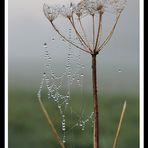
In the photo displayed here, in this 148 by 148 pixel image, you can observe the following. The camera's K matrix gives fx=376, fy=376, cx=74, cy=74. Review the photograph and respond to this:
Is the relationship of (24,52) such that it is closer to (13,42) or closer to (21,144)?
(13,42)

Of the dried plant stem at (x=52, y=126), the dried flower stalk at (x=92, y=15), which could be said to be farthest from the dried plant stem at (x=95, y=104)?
the dried plant stem at (x=52, y=126)

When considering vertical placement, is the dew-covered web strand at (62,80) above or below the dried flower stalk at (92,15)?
below

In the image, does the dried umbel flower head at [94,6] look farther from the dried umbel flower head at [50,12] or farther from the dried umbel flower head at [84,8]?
the dried umbel flower head at [50,12]

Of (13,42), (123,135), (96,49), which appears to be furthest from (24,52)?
(123,135)

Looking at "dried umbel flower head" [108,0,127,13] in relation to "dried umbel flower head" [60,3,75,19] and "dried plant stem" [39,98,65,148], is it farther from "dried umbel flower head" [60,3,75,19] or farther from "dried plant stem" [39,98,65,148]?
"dried plant stem" [39,98,65,148]

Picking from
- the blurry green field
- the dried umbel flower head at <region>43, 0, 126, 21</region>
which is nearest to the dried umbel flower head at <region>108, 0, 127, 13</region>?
the dried umbel flower head at <region>43, 0, 126, 21</region>

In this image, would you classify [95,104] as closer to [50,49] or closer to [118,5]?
[50,49]
